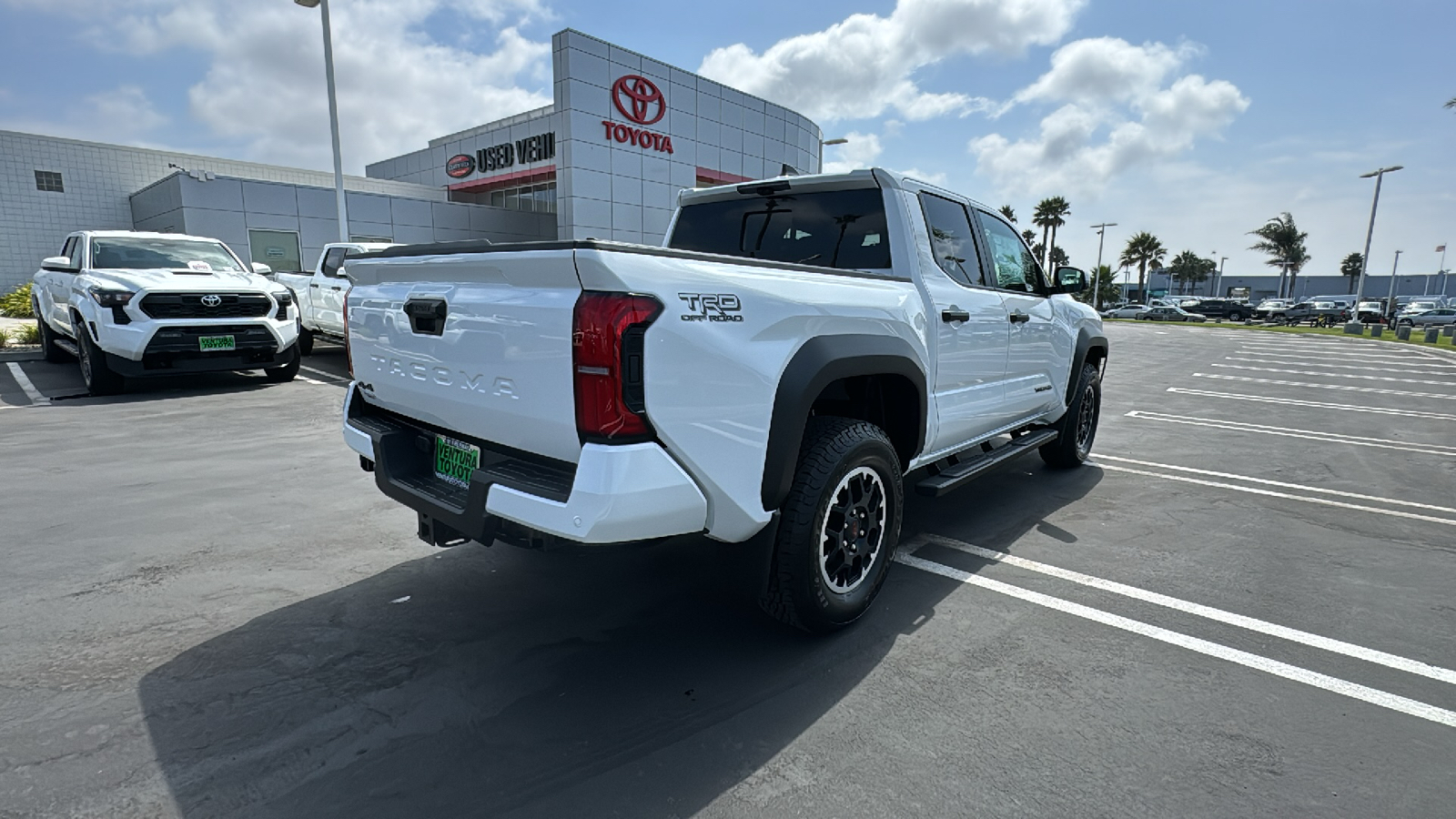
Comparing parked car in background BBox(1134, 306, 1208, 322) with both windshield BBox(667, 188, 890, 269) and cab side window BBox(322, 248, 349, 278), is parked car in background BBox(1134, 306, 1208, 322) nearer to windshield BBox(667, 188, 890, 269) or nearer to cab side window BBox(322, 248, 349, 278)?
cab side window BBox(322, 248, 349, 278)

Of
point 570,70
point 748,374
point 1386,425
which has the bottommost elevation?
point 1386,425

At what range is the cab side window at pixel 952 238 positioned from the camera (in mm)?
3951

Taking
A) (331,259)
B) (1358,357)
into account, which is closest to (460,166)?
(331,259)

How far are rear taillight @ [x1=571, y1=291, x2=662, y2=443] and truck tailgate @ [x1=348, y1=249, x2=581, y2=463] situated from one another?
0.15ft

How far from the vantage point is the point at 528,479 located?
2.39 meters

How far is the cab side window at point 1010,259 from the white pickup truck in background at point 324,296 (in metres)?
9.01

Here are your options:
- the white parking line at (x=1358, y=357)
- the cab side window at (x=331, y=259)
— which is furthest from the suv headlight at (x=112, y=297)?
the white parking line at (x=1358, y=357)

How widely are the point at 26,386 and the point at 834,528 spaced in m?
10.9

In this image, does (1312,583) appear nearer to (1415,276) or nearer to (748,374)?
(748,374)

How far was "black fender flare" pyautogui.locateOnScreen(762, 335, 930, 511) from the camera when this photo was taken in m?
2.61

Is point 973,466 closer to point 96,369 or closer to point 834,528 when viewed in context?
point 834,528

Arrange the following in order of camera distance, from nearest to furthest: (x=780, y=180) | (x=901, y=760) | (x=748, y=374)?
(x=901, y=760) < (x=748, y=374) < (x=780, y=180)

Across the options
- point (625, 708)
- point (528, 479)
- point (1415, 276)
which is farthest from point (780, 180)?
point (1415, 276)

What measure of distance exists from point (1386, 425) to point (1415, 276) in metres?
139
